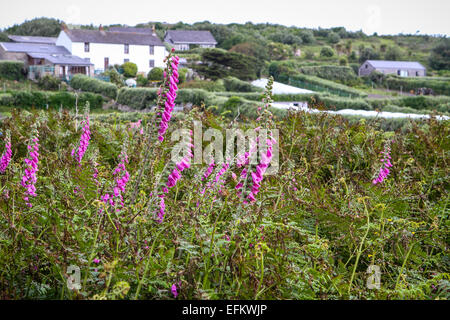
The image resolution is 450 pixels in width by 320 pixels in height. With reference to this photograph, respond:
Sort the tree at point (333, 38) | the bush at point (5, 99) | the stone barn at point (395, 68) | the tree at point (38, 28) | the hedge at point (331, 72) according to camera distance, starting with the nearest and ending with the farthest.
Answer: the bush at point (5, 99) < the hedge at point (331, 72) < the stone barn at point (395, 68) < the tree at point (38, 28) < the tree at point (333, 38)

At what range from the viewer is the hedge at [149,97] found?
124 feet

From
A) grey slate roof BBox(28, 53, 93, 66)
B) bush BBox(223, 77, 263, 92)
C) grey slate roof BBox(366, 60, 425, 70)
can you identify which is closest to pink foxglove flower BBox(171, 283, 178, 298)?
bush BBox(223, 77, 263, 92)

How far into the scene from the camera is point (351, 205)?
3436 millimetres

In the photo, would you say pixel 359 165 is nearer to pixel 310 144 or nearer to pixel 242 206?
pixel 310 144

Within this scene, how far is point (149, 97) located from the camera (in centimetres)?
3966

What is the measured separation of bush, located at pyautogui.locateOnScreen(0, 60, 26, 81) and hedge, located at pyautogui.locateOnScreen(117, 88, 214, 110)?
2124cm

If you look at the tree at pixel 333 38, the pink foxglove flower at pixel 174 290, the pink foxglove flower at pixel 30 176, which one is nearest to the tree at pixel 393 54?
the tree at pixel 333 38

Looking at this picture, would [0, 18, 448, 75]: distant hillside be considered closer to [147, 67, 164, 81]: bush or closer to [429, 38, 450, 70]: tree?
[429, 38, 450, 70]: tree

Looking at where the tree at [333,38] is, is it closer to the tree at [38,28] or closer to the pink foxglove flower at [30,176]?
the tree at [38,28]

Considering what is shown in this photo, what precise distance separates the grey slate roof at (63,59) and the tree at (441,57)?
70247 mm

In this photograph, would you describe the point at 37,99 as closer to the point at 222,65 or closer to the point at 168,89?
the point at 222,65

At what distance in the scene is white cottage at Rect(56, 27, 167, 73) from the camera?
6575cm

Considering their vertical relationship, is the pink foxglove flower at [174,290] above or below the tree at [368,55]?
below
